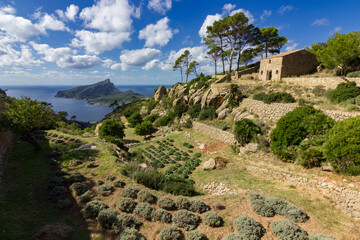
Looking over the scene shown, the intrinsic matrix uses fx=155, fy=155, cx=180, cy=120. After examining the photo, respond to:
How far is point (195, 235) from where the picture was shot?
241 inches

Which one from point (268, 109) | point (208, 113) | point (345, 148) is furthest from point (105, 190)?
point (208, 113)

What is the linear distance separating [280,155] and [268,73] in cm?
1973

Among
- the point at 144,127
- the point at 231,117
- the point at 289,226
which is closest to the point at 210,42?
the point at 231,117

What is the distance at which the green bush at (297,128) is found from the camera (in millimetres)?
12888

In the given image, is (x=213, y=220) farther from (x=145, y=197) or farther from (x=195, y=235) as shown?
(x=145, y=197)

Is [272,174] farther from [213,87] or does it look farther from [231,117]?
[213,87]

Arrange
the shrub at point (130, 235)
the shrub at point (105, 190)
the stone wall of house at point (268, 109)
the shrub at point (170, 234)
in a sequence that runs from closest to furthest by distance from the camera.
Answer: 1. the shrub at point (130, 235)
2. the shrub at point (170, 234)
3. the shrub at point (105, 190)
4. the stone wall of house at point (268, 109)

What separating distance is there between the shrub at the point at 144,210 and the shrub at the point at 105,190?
2.29m

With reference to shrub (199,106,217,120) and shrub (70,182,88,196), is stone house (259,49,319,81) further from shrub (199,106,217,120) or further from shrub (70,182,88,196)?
shrub (70,182,88,196)

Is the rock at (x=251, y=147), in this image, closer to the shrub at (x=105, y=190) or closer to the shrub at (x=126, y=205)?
the shrub at (x=126, y=205)

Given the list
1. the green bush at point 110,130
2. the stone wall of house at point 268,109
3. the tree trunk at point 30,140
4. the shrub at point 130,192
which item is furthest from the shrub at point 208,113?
the tree trunk at point 30,140

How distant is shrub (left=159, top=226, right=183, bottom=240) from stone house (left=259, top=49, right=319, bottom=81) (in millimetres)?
28589

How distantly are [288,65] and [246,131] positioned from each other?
57.1 ft

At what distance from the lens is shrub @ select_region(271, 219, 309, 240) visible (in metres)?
6.17
